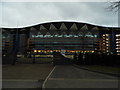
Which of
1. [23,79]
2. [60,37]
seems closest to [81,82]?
[23,79]

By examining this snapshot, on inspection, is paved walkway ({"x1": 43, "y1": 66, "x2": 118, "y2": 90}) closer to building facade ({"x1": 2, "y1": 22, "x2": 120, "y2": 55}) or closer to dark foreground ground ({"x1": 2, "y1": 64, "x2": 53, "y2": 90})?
dark foreground ground ({"x1": 2, "y1": 64, "x2": 53, "y2": 90})

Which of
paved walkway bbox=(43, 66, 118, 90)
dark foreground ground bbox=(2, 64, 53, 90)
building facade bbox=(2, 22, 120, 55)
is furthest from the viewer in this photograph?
building facade bbox=(2, 22, 120, 55)

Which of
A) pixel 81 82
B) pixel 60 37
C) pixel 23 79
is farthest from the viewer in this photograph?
pixel 60 37

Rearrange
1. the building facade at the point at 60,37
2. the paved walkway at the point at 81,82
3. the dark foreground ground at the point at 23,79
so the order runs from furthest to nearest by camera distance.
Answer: the building facade at the point at 60,37
the dark foreground ground at the point at 23,79
the paved walkway at the point at 81,82

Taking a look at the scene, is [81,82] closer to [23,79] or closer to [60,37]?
[23,79]

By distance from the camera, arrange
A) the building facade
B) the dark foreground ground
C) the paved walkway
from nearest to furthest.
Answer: the paved walkway
the dark foreground ground
the building facade

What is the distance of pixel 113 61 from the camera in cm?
1867

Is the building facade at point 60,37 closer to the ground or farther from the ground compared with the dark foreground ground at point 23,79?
farther from the ground

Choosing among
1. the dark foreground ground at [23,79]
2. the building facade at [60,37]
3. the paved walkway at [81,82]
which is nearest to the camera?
the paved walkway at [81,82]

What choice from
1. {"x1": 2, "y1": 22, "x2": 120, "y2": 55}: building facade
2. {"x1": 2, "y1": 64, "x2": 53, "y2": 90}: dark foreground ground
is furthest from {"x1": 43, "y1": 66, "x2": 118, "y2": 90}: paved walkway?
{"x1": 2, "y1": 22, "x2": 120, "y2": 55}: building facade

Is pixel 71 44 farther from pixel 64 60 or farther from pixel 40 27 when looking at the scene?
pixel 64 60

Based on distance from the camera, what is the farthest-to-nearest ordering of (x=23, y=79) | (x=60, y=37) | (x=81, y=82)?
(x=60, y=37)
(x=23, y=79)
(x=81, y=82)

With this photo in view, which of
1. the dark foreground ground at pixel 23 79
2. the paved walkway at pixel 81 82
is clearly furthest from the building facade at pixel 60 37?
the paved walkway at pixel 81 82

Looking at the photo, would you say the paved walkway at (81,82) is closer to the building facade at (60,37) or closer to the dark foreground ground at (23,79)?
the dark foreground ground at (23,79)
